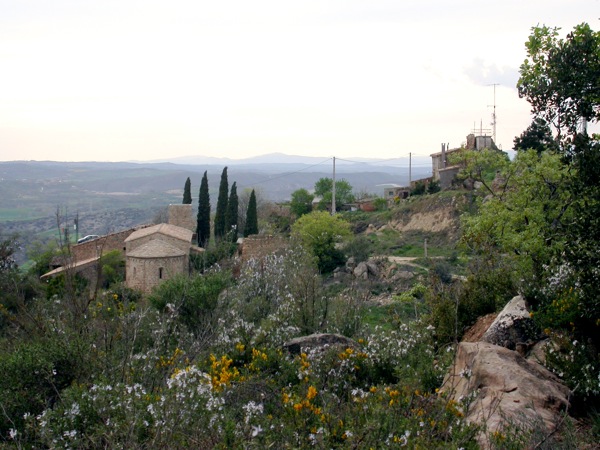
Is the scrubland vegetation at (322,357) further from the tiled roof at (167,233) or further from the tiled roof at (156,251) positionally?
the tiled roof at (167,233)

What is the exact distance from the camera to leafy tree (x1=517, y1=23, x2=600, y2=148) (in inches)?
344

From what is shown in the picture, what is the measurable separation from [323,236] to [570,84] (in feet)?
87.3

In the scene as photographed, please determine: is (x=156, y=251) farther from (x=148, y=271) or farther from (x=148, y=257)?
(x=148, y=271)

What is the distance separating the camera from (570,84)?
8820 mm

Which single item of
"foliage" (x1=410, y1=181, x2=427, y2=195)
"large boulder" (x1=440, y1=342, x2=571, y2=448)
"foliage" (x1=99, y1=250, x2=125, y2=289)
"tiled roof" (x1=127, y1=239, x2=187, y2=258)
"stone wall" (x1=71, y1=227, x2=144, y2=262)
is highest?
"foliage" (x1=410, y1=181, x2=427, y2=195)

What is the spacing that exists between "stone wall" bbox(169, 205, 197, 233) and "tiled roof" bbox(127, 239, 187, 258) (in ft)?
29.5

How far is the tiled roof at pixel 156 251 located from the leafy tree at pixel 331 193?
28.0 meters

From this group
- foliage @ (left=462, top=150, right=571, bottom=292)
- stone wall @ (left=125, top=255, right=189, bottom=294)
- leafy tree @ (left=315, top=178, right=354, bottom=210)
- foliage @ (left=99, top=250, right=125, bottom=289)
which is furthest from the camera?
leafy tree @ (left=315, top=178, right=354, bottom=210)

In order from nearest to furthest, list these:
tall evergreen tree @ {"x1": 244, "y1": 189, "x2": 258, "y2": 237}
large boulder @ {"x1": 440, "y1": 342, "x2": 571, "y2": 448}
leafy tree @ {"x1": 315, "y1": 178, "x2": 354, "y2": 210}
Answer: large boulder @ {"x1": 440, "y1": 342, "x2": 571, "y2": 448}
tall evergreen tree @ {"x1": 244, "y1": 189, "x2": 258, "y2": 237}
leafy tree @ {"x1": 315, "y1": 178, "x2": 354, "y2": 210}

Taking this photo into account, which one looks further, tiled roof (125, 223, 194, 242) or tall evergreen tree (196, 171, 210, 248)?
tall evergreen tree (196, 171, 210, 248)

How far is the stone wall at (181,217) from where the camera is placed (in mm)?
39438

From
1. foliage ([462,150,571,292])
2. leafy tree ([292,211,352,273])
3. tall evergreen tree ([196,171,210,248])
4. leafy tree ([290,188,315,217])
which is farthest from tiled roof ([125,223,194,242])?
leafy tree ([290,188,315,217])

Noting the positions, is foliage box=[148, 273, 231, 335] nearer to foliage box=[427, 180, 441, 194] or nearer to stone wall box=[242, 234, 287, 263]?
stone wall box=[242, 234, 287, 263]

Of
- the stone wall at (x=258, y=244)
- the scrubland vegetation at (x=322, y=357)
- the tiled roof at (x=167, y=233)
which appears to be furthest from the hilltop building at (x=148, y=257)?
the scrubland vegetation at (x=322, y=357)
